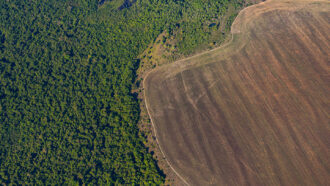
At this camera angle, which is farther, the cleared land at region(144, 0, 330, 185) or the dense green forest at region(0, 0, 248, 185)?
the dense green forest at region(0, 0, 248, 185)

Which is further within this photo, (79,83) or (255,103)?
(79,83)

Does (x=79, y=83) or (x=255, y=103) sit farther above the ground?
(x=79, y=83)

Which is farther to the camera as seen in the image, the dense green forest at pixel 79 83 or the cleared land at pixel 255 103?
the dense green forest at pixel 79 83

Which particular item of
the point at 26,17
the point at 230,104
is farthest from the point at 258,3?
the point at 26,17

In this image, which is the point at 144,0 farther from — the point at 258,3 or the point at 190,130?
the point at 190,130
